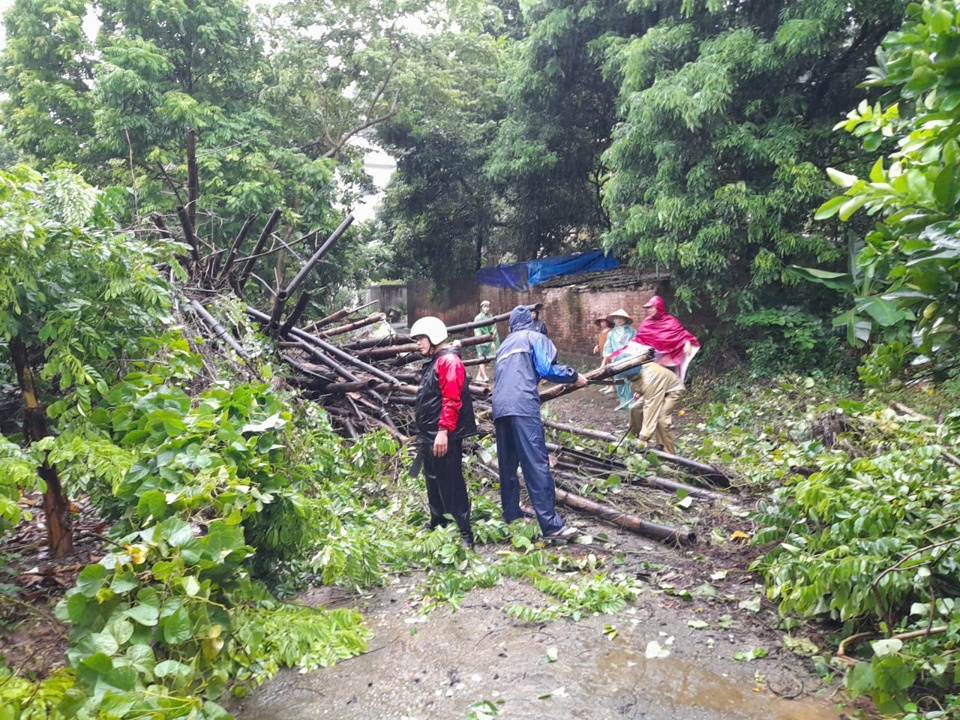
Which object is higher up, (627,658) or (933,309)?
(933,309)

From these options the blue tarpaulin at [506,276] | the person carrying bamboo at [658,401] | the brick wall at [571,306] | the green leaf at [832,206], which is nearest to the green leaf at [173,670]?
the green leaf at [832,206]

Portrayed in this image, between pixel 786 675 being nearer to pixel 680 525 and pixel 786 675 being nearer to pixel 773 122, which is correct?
pixel 680 525

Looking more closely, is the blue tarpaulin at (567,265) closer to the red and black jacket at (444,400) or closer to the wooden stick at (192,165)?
the wooden stick at (192,165)

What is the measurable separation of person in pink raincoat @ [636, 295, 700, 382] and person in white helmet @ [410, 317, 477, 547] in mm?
3394

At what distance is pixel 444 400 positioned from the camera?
5105 mm

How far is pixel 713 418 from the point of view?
373 inches

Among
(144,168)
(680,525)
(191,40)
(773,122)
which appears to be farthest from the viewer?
(191,40)

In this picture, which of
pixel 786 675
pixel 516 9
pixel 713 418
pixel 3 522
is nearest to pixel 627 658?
pixel 786 675

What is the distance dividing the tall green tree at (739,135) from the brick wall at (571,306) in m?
2.09

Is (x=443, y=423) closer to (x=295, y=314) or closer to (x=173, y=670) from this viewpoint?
(x=173, y=670)

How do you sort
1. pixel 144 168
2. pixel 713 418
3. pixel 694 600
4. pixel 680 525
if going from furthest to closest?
1. pixel 144 168
2. pixel 713 418
3. pixel 680 525
4. pixel 694 600

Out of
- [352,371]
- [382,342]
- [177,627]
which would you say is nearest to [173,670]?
[177,627]

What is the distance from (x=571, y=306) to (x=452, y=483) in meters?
10.6

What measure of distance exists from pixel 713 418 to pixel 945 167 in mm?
7653
